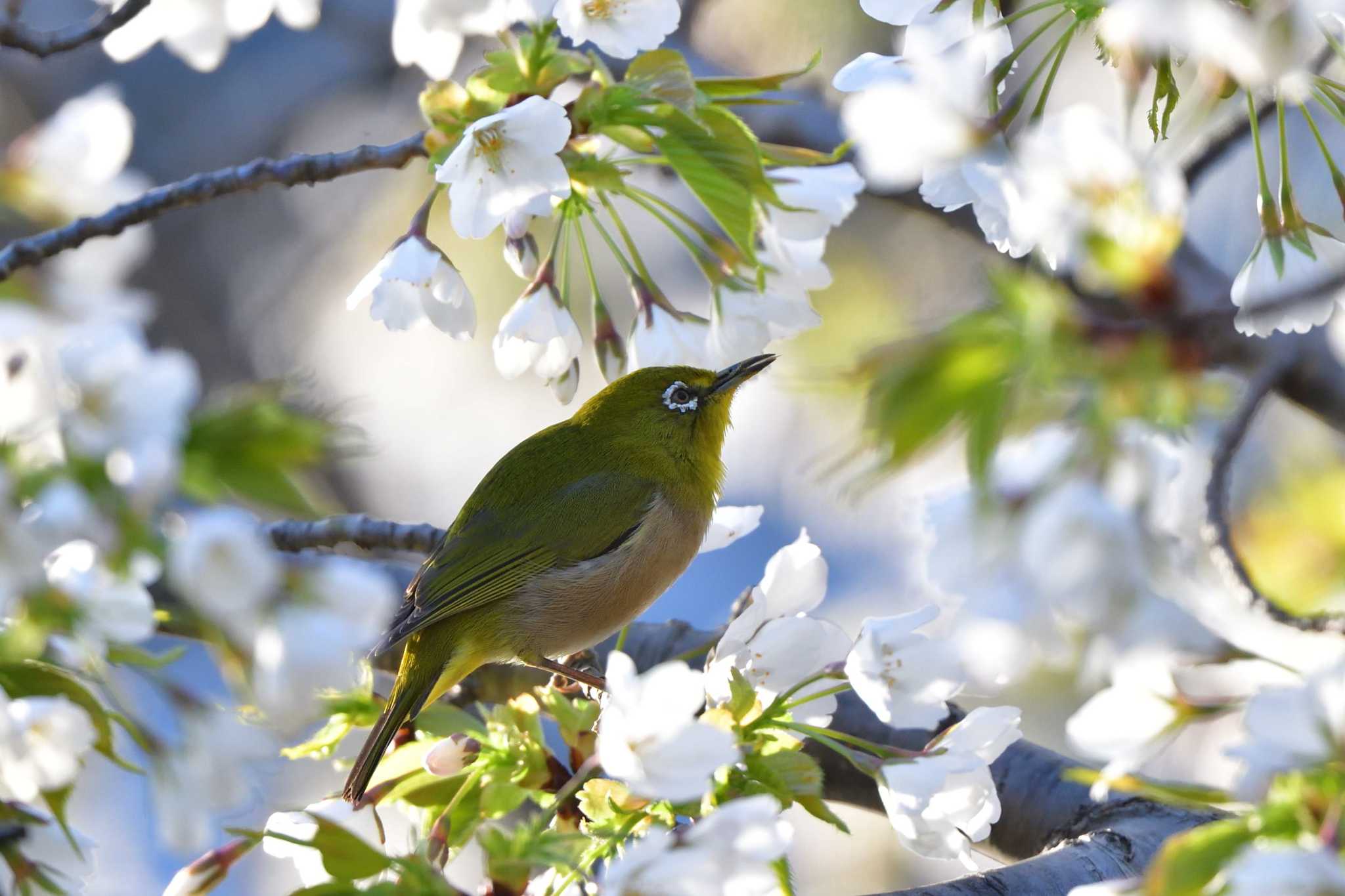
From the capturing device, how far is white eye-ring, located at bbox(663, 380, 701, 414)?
2311 millimetres

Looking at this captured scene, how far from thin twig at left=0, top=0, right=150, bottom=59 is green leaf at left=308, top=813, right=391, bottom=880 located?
0.87 meters

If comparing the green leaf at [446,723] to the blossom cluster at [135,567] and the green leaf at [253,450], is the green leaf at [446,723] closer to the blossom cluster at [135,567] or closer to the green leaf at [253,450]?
the blossom cluster at [135,567]

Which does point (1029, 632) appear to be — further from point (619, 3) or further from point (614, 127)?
point (619, 3)

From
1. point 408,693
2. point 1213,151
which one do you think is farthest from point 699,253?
point 1213,151

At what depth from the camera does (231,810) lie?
0.96 meters

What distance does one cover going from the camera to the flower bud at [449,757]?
1.35 meters

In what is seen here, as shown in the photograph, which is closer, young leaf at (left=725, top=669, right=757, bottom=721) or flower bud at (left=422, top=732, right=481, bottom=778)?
young leaf at (left=725, top=669, right=757, bottom=721)

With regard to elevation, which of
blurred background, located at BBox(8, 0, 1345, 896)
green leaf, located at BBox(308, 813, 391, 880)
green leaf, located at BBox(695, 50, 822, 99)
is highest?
green leaf, located at BBox(695, 50, 822, 99)

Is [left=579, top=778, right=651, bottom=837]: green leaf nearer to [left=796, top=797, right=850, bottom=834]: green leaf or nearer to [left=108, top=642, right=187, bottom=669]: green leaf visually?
[left=796, top=797, right=850, bottom=834]: green leaf

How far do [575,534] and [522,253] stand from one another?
2.36 ft

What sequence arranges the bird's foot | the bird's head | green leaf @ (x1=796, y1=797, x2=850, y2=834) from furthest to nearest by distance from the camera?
the bird's head → the bird's foot → green leaf @ (x1=796, y1=797, x2=850, y2=834)

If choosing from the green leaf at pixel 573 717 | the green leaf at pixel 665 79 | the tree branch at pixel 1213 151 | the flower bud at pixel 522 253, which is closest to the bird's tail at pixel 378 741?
the green leaf at pixel 573 717

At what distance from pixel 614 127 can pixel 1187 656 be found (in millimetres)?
812

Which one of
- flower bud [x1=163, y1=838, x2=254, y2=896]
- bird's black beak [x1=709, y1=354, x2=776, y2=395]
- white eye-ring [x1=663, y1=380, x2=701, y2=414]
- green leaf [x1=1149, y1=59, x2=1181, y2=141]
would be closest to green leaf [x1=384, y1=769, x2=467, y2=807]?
flower bud [x1=163, y1=838, x2=254, y2=896]
